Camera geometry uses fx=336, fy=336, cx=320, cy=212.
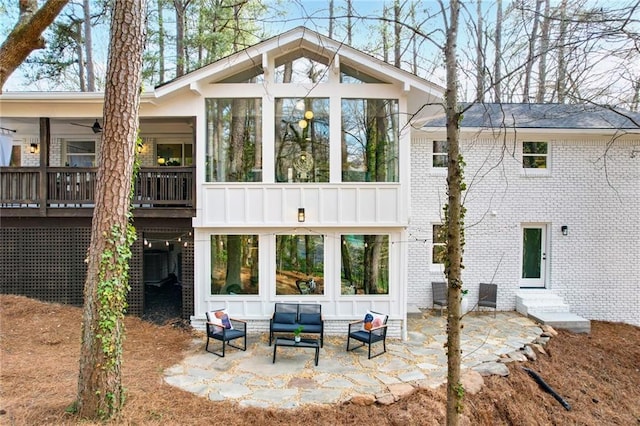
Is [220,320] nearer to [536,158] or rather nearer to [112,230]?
[112,230]

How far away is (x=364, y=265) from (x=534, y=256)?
5.70 metres

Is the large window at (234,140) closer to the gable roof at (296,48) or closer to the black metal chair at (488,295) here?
the gable roof at (296,48)

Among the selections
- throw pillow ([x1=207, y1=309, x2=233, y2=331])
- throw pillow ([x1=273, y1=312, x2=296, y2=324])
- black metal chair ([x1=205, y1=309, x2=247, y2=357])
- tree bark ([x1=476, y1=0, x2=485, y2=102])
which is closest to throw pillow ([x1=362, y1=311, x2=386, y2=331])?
throw pillow ([x1=273, y1=312, x2=296, y2=324])

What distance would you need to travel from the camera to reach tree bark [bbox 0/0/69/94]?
13.9ft

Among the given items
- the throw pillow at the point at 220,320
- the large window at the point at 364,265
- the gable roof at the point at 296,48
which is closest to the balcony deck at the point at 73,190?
the gable roof at the point at 296,48

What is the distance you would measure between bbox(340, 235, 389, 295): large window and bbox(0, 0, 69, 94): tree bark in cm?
621

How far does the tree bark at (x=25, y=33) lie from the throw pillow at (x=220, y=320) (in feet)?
16.2

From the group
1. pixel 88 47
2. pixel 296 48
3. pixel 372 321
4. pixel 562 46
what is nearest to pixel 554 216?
pixel 372 321

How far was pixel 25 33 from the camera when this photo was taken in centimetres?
429

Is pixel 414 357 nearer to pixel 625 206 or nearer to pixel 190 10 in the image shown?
pixel 625 206

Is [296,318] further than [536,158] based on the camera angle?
No

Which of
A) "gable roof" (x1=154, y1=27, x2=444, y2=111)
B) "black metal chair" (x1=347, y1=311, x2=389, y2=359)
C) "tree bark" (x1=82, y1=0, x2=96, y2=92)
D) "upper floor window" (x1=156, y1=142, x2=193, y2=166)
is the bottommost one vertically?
"black metal chair" (x1=347, y1=311, x2=389, y2=359)

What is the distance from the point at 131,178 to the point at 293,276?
4.42 m

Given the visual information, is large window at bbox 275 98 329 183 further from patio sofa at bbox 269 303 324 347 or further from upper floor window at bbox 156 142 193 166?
upper floor window at bbox 156 142 193 166
